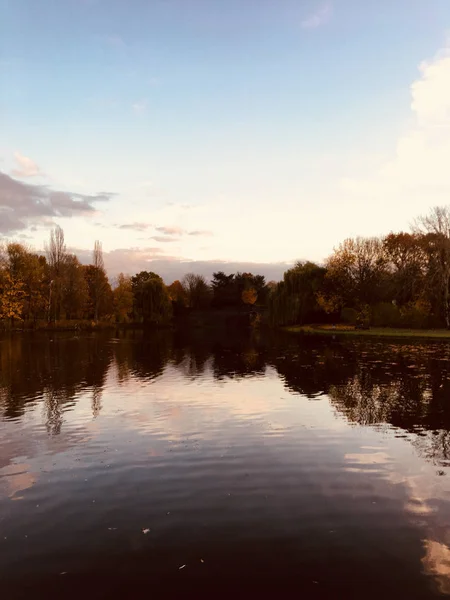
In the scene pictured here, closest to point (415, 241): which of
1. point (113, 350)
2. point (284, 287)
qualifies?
point (284, 287)

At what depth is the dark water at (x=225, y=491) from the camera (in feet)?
24.1

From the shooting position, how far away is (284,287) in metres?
77.7

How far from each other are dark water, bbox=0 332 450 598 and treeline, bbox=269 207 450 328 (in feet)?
142

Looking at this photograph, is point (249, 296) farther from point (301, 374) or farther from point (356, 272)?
point (301, 374)

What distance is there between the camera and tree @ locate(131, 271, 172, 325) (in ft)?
313

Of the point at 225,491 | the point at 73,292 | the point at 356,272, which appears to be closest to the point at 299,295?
the point at 356,272

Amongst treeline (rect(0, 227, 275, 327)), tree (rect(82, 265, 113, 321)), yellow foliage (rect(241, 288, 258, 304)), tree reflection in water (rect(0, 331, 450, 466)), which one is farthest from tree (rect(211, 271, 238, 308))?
tree reflection in water (rect(0, 331, 450, 466))

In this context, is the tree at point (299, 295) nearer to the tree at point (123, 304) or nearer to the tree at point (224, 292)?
the tree at point (123, 304)

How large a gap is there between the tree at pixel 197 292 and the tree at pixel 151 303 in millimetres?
47361

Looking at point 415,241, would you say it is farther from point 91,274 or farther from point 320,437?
point 91,274

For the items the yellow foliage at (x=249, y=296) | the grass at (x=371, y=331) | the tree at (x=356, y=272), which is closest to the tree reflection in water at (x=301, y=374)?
the grass at (x=371, y=331)

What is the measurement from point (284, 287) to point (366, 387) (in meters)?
54.4

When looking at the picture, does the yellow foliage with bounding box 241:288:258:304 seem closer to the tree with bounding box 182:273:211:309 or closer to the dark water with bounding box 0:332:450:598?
the tree with bounding box 182:273:211:309

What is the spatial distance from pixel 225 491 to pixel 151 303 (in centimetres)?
8716
